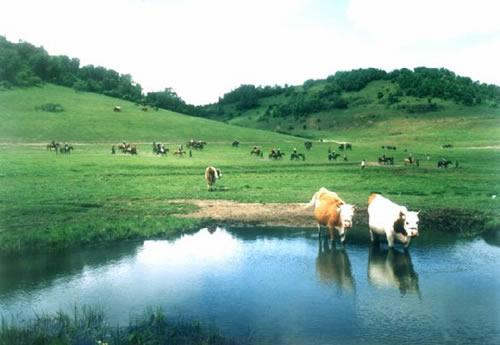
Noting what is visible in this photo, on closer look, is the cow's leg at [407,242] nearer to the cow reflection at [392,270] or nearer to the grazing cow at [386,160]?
the cow reflection at [392,270]

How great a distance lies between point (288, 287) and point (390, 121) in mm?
115210

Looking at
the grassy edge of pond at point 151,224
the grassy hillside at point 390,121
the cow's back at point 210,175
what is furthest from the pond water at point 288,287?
the grassy hillside at point 390,121

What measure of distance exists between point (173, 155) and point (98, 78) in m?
95.1

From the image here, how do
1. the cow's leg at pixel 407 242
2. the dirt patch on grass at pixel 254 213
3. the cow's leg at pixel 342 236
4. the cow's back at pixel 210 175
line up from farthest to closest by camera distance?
the cow's back at pixel 210 175 < the dirt patch on grass at pixel 254 213 < the cow's leg at pixel 342 236 < the cow's leg at pixel 407 242

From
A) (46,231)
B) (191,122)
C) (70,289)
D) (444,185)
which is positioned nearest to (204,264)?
(70,289)

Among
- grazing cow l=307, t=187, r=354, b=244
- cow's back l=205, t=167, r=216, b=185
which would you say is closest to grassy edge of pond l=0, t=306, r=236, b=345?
grazing cow l=307, t=187, r=354, b=244

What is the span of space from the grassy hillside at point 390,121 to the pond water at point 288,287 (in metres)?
67.1

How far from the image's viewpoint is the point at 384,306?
36.2 feet

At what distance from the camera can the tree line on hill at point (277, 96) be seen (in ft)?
358

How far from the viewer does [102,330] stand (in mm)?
9766

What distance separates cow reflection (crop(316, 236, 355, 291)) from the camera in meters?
12.8

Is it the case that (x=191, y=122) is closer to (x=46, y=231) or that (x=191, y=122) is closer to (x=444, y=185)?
(x=444, y=185)

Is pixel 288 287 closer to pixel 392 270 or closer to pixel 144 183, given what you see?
pixel 392 270

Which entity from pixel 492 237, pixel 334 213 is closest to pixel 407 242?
pixel 334 213
